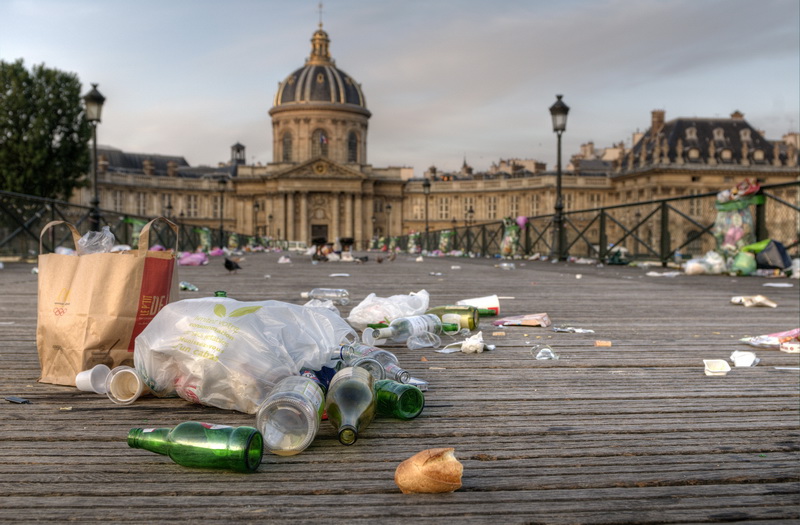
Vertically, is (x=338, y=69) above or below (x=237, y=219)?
above

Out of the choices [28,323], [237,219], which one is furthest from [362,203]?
[28,323]

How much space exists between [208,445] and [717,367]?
231cm

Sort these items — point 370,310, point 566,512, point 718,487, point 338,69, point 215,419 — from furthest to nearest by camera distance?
point 338,69 → point 370,310 → point 215,419 → point 718,487 → point 566,512

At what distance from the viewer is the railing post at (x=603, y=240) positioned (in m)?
15.8

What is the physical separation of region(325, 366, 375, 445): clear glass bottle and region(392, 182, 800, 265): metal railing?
10.2 metres

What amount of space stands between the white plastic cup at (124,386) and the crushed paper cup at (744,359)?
2639 millimetres

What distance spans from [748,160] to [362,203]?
1904 inches

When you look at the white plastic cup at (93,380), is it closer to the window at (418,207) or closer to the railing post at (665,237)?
the railing post at (665,237)

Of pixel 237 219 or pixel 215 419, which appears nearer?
pixel 215 419

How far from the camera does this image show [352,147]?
9325cm

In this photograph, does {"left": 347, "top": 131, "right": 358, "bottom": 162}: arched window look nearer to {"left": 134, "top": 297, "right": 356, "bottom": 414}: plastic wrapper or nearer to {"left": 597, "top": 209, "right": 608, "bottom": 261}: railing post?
{"left": 597, "top": 209, "right": 608, "bottom": 261}: railing post

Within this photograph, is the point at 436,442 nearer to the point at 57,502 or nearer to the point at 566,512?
the point at 566,512

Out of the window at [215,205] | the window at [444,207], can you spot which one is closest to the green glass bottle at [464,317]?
the window at [444,207]

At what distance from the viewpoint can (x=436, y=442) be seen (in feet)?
6.56
